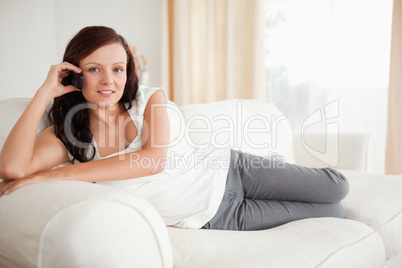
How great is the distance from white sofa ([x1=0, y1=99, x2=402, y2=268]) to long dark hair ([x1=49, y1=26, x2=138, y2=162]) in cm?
9

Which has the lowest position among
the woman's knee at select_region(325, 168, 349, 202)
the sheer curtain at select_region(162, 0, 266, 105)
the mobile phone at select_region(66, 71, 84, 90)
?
the woman's knee at select_region(325, 168, 349, 202)

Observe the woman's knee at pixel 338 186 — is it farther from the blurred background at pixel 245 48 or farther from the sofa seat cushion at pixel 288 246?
the blurred background at pixel 245 48

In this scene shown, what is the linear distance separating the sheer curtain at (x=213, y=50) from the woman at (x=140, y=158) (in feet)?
7.34

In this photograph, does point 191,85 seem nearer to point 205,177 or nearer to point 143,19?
point 143,19

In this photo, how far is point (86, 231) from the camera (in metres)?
0.77

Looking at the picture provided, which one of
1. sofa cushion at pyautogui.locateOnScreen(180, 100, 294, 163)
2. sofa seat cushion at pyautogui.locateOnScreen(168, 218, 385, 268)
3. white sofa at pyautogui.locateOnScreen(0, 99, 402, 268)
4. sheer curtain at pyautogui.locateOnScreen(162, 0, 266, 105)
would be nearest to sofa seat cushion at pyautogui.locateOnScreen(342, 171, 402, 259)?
white sofa at pyautogui.locateOnScreen(0, 99, 402, 268)

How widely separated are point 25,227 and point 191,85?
3.31 m

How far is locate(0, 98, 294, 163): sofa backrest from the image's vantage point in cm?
190

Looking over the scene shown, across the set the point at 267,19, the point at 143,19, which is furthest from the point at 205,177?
the point at 143,19

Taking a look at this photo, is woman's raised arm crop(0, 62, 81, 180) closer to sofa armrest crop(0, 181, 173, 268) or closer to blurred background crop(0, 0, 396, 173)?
sofa armrest crop(0, 181, 173, 268)

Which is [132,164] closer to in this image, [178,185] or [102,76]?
[178,185]

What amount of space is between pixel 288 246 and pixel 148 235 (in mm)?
434

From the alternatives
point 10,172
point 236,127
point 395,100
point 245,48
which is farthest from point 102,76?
point 245,48

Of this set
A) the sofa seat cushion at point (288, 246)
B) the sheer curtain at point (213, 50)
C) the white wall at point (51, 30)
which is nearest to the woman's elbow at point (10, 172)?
the sofa seat cushion at point (288, 246)
